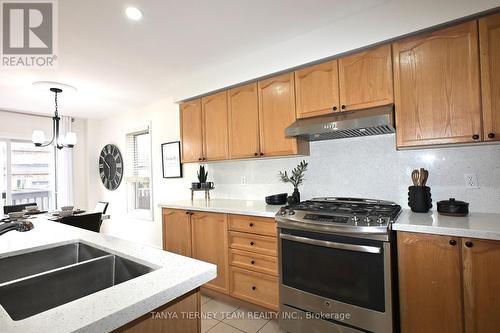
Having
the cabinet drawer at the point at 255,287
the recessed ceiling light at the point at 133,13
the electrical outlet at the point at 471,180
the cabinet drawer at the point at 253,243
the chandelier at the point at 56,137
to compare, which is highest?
the recessed ceiling light at the point at 133,13

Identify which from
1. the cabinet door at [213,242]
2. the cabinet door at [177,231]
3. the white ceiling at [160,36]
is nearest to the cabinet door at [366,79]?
the white ceiling at [160,36]

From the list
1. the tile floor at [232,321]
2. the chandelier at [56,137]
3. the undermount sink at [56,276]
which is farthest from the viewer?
the chandelier at [56,137]

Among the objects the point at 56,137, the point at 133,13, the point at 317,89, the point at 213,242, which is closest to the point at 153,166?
the point at 56,137

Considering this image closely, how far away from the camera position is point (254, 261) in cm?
222

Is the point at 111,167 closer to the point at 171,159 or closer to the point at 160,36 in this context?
the point at 171,159

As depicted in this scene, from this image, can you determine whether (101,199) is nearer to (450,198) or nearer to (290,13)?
(290,13)

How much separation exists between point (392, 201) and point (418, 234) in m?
0.62

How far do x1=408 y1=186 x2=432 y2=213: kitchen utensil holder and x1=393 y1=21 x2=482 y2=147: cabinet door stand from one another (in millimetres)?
348

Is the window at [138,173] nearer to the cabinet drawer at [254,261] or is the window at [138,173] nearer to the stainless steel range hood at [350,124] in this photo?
the cabinet drawer at [254,261]

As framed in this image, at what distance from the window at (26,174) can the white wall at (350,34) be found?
13.0ft

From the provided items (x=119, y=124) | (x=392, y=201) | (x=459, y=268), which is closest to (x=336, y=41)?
(x=392, y=201)

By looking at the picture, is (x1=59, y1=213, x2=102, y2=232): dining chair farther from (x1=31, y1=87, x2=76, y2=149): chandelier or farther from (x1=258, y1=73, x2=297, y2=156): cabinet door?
(x1=258, y1=73, x2=297, y2=156): cabinet door

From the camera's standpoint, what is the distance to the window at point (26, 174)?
4176 millimetres

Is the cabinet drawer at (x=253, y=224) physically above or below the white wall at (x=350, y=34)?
below
